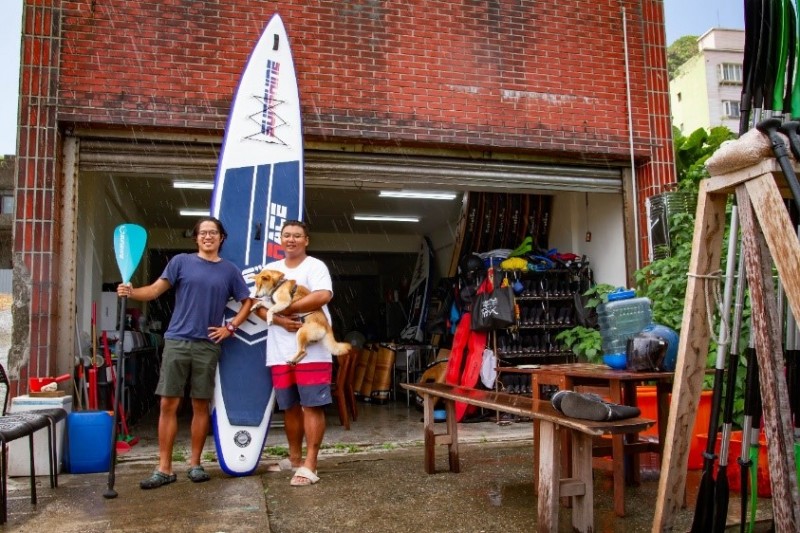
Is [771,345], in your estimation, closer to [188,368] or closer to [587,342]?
[188,368]

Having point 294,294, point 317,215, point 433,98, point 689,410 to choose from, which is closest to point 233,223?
point 294,294

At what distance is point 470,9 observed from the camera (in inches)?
234

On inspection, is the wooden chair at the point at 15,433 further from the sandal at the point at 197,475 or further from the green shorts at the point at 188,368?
the sandal at the point at 197,475

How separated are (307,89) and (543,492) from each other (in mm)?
3784

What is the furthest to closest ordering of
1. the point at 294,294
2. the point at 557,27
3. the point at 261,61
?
the point at 557,27 < the point at 261,61 < the point at 294,294

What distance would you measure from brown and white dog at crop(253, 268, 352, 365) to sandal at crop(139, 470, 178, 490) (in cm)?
105

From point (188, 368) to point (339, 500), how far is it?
1.28 meters

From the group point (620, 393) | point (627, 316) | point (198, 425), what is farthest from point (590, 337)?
point (198, 425)

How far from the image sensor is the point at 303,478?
4078 millimetres

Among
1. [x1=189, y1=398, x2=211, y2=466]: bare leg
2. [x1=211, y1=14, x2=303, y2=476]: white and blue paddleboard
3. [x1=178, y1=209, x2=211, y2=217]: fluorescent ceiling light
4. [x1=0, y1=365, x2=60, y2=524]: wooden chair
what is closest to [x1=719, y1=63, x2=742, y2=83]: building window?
[x1=178, y1=209, x2=211, y2=217]: fluorescent ceiling light

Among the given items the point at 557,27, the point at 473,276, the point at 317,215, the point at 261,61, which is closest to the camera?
the point at 261,61

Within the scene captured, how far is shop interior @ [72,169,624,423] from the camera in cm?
671

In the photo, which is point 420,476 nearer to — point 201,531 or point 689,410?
point 201,531

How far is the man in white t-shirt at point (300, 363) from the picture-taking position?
4148mm
